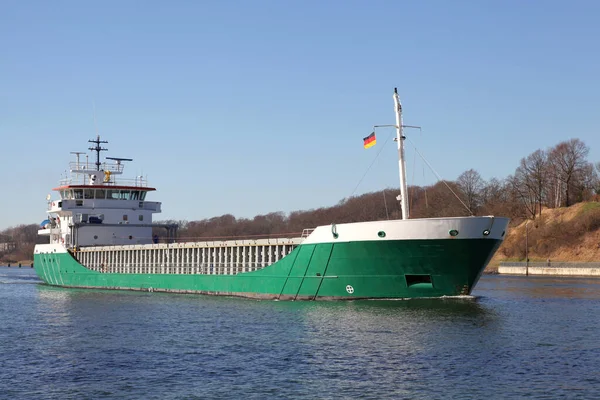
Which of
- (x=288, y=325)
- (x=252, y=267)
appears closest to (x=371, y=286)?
(x=288, y=325)

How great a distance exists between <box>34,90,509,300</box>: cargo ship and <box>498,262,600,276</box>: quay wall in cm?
3734

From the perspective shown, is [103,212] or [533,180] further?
[533,180]

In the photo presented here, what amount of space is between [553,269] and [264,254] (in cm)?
4236

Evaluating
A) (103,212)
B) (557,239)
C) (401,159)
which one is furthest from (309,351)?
(557,239)

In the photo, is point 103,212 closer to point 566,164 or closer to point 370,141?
point 370,141

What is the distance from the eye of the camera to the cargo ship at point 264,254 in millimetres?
33312

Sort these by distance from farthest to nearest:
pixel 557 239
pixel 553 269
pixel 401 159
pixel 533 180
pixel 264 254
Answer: pixel 533 180, pixel 557 239, pixel 553 269, pixel 264 254, pixel 401 159

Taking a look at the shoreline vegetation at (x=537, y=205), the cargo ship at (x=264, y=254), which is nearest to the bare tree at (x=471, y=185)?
the shoreline vegetation at (x=537, y=205)

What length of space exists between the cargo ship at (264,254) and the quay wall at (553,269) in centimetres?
3734

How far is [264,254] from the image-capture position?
4147 cm

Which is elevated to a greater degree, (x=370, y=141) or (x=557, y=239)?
(x=370, y=141)

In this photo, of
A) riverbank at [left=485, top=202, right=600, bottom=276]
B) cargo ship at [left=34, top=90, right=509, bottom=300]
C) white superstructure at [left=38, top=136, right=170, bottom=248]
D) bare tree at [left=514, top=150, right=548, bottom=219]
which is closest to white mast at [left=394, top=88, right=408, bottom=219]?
cargo ship at [left=34, top=90, right=509, bottom=300]

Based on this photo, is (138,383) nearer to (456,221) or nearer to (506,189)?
(456,221)

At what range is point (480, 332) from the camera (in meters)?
25.9
